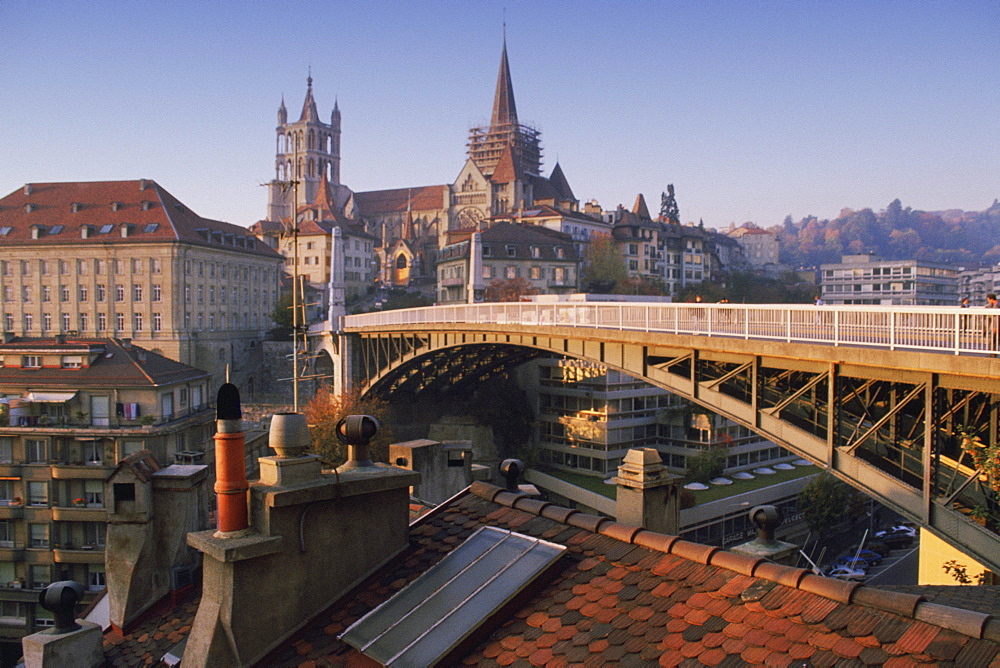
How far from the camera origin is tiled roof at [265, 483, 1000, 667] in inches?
197

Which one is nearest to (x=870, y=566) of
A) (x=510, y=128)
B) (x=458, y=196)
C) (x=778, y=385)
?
(x=778, y=385)

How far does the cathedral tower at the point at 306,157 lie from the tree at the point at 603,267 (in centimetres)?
7948

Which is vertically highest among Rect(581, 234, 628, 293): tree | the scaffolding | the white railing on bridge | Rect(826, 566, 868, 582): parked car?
the scaffolding

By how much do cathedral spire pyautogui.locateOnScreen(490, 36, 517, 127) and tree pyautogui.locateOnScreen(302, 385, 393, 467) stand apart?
97.9 metres

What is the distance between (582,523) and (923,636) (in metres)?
3.42

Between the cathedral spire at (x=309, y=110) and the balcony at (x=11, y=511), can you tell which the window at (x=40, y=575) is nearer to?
the balcony at (x=11, y=511)

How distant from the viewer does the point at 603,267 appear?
93938 millimetres

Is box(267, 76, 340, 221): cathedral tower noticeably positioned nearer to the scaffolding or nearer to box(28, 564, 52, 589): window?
the scaffolding

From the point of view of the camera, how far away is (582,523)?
25.6 feet

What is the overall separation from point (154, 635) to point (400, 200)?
140 meters

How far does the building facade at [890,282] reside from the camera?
10294 cm

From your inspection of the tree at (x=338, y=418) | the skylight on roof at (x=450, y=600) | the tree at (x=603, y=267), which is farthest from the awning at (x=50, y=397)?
the tree at (x=603, y=267)

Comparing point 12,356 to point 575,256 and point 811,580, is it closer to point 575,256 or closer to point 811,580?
point 811,580

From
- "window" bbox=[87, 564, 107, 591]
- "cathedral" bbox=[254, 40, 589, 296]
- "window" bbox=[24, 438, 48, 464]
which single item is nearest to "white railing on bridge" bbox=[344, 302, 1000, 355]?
"window" bbox=[87, 564, 107, 591]
